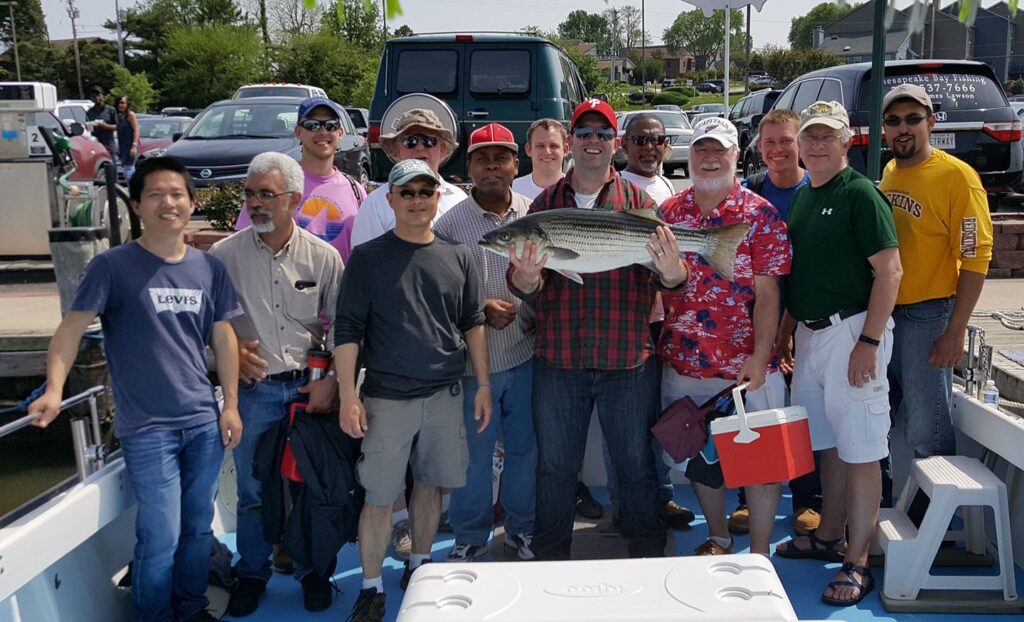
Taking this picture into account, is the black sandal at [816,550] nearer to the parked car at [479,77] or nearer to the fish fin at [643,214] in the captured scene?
the fish fin at [643,214]

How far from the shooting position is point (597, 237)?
3.18m

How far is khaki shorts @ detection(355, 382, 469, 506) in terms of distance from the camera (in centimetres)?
345

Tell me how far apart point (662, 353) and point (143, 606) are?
2336mm

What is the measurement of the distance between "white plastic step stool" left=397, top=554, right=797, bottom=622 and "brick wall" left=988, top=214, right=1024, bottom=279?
8.01 m

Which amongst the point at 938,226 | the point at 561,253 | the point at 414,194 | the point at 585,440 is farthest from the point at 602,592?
the point at 938,226

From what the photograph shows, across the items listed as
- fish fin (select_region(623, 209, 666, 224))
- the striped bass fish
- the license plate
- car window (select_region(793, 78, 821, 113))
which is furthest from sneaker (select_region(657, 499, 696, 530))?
car window (select_region(793, 78, 821, 113))

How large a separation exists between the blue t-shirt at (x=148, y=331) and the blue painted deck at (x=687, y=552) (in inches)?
40.7

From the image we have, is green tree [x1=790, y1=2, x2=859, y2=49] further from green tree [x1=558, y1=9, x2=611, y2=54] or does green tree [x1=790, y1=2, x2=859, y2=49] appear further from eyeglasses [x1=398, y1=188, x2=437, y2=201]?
eyeglasses [x1=398, y1=188, x2=437, y2=201]

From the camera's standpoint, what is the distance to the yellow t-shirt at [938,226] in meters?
3.63

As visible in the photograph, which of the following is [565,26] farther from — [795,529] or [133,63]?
[795,529]

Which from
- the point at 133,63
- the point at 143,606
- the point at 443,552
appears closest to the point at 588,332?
the point at 443,552

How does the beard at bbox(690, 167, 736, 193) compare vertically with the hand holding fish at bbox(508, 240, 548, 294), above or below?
above

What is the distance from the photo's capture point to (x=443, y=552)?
4219 mm

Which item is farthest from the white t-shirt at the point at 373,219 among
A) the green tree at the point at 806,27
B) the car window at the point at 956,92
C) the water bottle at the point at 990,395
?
the green tree at the point at 806,27
